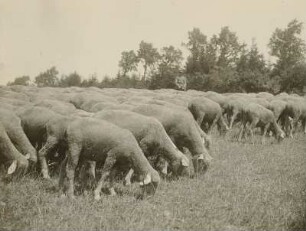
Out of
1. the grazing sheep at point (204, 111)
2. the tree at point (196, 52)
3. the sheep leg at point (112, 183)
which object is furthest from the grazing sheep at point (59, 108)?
the tree at point (196, 52)

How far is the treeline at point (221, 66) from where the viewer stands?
175 ft

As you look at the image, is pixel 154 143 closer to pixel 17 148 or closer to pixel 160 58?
pixel 17 148

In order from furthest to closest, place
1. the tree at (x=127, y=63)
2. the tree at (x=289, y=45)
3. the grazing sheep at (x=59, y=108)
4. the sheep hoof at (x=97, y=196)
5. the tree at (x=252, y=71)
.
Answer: the tree at (x=127, y=63) < the tree at (x=289, y=45) < the tree at (x=252, y=71) < the grazing sheep at (x=59, y=108) < the sheep hoof at (x=97, y=196)

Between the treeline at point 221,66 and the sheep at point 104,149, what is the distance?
42899 millimetres

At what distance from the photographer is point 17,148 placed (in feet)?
39.8

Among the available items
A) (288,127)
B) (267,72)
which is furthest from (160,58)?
(288,127)

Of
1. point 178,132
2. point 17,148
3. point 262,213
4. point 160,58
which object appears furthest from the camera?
point 160,58

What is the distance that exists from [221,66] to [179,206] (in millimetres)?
57488

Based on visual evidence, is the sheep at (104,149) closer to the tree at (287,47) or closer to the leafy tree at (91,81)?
the tree at (287,47)

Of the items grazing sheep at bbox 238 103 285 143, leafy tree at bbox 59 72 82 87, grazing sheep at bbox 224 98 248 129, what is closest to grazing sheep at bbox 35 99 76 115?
grazing sheep at bbox 238 103 285 143

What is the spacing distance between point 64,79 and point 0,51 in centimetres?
6911

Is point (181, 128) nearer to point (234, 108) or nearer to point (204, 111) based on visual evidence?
point (204, 111)

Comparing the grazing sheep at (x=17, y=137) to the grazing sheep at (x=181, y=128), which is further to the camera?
the grazing sheep at (x=181, y=128)

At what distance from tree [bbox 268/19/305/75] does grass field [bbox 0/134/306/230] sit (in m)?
50.0
